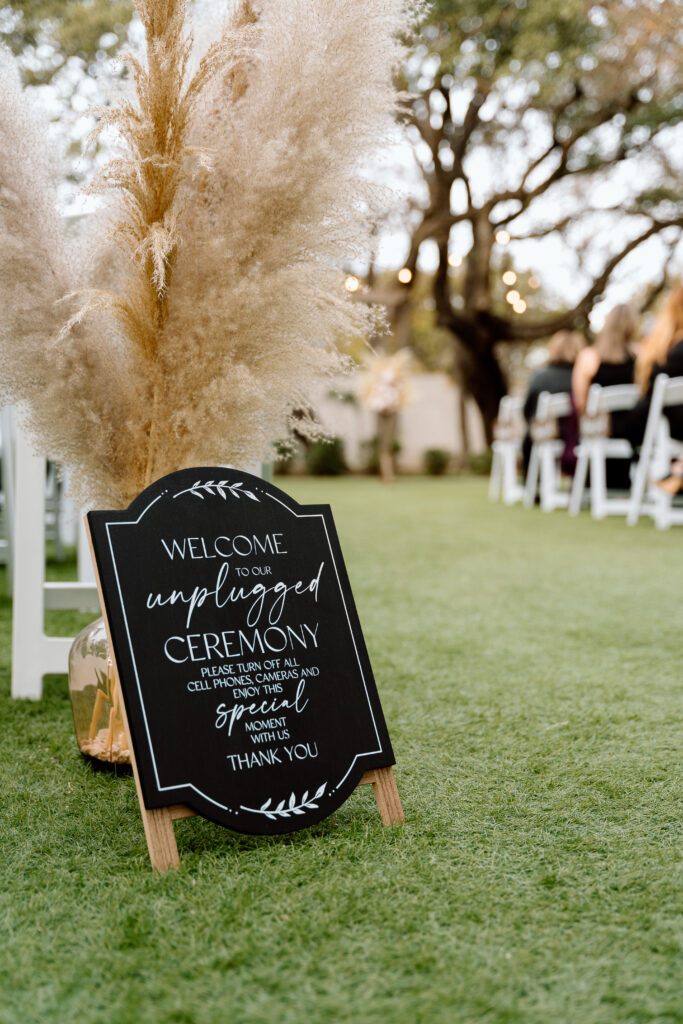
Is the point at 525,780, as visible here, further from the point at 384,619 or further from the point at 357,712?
the point at 384,619

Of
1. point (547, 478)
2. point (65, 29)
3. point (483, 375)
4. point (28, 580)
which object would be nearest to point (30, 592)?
point (28, 580)

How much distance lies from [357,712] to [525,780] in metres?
0.37

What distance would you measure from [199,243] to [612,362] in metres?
6.22

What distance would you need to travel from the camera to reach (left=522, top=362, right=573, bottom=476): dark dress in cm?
794

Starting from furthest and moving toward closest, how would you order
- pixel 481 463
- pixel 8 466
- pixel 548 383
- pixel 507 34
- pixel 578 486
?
pixel 481 463, pixel 507 34, pixel 548 383, pixel 578 486, pixel 8 466

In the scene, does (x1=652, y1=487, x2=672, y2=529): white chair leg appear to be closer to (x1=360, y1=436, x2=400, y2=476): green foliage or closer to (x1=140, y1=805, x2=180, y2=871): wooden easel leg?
(x1=140, y1=805, x2=180, y2=871): wooden easel leg

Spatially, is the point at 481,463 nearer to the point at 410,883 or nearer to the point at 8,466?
the point at 8,466

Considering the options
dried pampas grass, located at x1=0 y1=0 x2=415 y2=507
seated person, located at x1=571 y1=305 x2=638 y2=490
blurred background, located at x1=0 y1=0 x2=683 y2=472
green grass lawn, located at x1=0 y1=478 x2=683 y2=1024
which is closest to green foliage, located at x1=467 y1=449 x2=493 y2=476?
blurred background, located at x1=0 y1=0 x2=683 y2=472

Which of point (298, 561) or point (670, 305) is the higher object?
point (670, 305)

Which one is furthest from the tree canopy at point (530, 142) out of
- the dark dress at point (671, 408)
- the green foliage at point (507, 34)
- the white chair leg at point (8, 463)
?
the white chair leg at point (8, 463)

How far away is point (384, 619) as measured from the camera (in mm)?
2977

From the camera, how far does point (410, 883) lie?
43.6 inches

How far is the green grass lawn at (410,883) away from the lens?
0.87 m

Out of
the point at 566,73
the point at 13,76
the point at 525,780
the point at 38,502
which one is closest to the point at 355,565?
→ the point at 38,502
